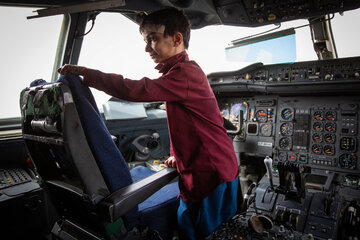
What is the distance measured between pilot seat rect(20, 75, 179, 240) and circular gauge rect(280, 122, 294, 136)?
1.91m

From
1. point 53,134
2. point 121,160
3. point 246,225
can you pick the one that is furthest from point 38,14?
point 246,225

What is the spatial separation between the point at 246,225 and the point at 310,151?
142 cm

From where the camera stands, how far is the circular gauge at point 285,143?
8.21 ft

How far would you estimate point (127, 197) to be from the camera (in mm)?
787

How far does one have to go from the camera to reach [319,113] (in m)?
2.36

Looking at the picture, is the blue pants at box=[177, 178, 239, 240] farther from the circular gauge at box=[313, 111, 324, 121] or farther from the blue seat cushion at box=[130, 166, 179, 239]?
the circular gauge at box=[313, 111, 324, 121]

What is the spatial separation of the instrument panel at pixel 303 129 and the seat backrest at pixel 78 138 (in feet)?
6.85

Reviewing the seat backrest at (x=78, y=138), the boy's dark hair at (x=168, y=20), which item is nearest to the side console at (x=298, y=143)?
the seat backrest at (x=78, y=138)

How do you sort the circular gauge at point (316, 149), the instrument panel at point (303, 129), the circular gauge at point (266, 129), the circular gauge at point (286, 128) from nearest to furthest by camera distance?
the instrument panel at point (303, 129) < the circular gauge at point (316, 149) < the circular gauge at point (286, 128) < the circular gauge at point (266, 129)

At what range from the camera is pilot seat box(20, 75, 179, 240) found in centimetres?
74

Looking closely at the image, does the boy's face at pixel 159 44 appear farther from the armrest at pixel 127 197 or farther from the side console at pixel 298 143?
the side console at pixel 298 143

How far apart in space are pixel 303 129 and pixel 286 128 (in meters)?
0.17

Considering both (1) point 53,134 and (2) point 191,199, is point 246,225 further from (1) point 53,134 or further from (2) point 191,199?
(1) point 53,134

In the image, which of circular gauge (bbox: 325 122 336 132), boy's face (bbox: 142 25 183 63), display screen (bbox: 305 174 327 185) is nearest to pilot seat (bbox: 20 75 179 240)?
boy's face (bbox: 142 25 183 63)
